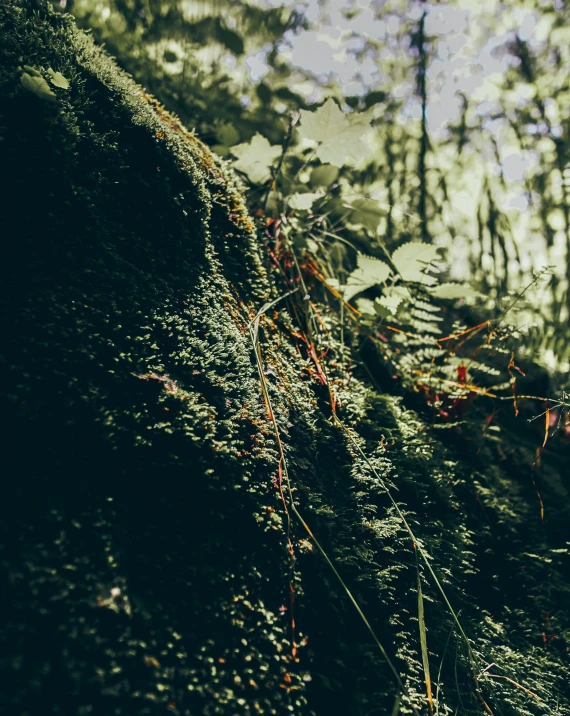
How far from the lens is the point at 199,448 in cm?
96

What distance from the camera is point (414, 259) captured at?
6.25 feet

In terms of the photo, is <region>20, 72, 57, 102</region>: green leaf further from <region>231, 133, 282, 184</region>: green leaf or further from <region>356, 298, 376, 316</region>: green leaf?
<region>356, 298, 376, 316</region>: green leaf

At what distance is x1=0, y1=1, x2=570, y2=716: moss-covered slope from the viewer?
0.69 metres

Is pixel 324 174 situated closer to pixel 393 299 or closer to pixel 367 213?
pixel 367 213

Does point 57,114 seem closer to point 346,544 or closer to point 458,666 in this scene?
point 346,544

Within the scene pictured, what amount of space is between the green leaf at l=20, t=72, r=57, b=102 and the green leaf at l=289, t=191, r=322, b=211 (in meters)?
1.12

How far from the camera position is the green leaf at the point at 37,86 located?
102cm

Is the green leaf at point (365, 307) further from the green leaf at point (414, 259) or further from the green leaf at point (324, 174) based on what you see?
the green leaf at point (324, 174)

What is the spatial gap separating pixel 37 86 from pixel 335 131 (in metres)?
1.28

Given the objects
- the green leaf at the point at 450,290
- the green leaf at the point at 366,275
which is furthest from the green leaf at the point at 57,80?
the green leaf at the point at 450,290

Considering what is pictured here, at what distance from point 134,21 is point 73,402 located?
295 centimetres

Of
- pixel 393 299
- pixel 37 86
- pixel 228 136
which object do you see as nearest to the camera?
pixel 37 86

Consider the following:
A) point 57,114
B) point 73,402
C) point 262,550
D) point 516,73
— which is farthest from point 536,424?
point 516,73

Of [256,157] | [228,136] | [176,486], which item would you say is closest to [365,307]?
[256,157]
